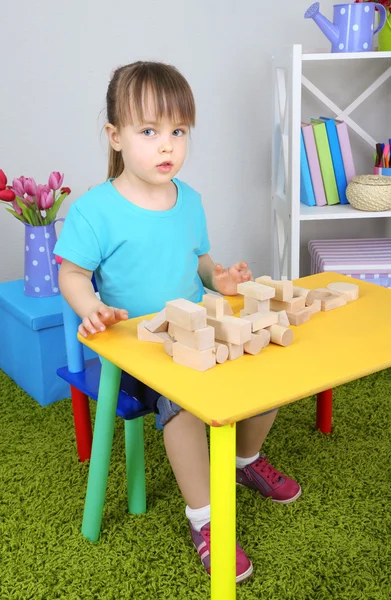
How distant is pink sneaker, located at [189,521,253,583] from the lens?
105 centimetres

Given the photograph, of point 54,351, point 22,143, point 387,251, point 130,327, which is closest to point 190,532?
point 130,327

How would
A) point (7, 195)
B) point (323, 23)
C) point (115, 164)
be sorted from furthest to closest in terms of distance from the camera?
point (323, 23), point (7, 195), point (115, 164)

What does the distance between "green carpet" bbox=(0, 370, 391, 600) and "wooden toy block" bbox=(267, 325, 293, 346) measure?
1.32 feet

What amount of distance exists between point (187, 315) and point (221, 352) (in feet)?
0.20

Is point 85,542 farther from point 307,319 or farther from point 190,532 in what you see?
point 307,319

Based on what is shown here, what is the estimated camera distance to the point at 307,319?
1000 mm

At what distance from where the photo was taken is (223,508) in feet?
2.65

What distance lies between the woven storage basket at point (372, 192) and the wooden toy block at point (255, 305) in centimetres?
96

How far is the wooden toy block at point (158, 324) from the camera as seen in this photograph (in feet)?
3.07

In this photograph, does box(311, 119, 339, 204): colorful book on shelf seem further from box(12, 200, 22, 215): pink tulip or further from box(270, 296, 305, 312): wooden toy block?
box(270, 296, 305, 312): wooden toy block

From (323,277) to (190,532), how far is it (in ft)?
1.62

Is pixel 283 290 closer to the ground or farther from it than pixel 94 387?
farther from it

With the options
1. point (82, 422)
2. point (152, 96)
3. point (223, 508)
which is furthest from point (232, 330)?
point (82, 422)

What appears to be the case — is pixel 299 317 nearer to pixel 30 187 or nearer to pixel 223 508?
pixel 223 508
